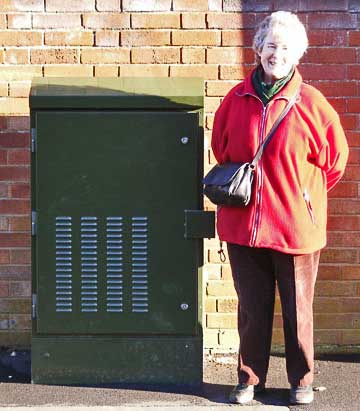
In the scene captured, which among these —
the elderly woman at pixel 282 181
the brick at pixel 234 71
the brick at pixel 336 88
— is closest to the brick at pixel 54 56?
the brick at pixel 234 71

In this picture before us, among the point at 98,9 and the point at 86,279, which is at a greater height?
the point at 98,9

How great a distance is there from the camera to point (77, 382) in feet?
15.3

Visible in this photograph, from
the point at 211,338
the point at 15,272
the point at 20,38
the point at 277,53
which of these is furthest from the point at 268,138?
the point at 15,272

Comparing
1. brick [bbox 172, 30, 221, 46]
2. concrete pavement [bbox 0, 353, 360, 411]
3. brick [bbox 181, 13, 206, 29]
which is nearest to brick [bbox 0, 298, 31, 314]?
concrete pavement [bbox 0, 353, 360, 411]

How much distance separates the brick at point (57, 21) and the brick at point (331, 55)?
4.63 feet

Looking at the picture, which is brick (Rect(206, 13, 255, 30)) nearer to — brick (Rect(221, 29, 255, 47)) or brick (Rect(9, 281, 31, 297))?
brick (Rect(221, 29, 255, 47))

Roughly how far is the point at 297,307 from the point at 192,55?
68.4 inches

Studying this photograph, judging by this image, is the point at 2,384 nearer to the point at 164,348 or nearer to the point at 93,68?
the point at 164,348

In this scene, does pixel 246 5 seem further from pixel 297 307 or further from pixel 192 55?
pixel 297 307

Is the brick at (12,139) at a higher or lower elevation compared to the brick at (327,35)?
lower

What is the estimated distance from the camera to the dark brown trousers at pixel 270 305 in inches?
168

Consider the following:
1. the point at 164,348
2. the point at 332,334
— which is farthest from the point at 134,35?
the point at 332,334

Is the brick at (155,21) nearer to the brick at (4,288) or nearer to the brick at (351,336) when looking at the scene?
the brick at (4,288)

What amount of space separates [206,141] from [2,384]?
73.3 inches
